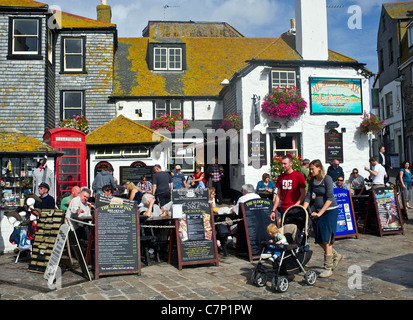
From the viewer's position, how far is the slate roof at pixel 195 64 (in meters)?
18.5

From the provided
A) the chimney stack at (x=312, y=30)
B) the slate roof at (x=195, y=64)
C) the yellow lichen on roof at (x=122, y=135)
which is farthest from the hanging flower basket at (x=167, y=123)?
the chimney stack at (x=312, y=30)

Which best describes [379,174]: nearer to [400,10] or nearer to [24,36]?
[24,36]

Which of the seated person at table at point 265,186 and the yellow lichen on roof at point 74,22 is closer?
the seated person at table at point 265,186

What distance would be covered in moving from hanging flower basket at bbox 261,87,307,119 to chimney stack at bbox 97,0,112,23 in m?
12.4

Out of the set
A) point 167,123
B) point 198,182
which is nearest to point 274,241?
point 198,182

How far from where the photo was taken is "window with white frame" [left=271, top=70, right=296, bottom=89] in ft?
55.3

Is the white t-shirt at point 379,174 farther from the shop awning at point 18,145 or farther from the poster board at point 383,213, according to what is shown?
the shop awning at point 18,145

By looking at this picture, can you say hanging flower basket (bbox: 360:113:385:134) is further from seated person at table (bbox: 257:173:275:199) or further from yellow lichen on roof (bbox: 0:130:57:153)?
yellow lichen on roof (bbox: 0:130:57:153)

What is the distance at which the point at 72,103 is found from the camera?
64.4 ft

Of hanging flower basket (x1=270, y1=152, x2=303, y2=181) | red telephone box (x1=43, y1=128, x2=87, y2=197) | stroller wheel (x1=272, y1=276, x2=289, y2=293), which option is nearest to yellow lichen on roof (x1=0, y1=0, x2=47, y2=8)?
red telephone box (x1=43, y1=128, x2=87, y2=197)

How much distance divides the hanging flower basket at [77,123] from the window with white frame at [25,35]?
11.2 feet

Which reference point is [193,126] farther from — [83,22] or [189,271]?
[189,271]

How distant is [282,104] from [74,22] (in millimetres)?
11717
